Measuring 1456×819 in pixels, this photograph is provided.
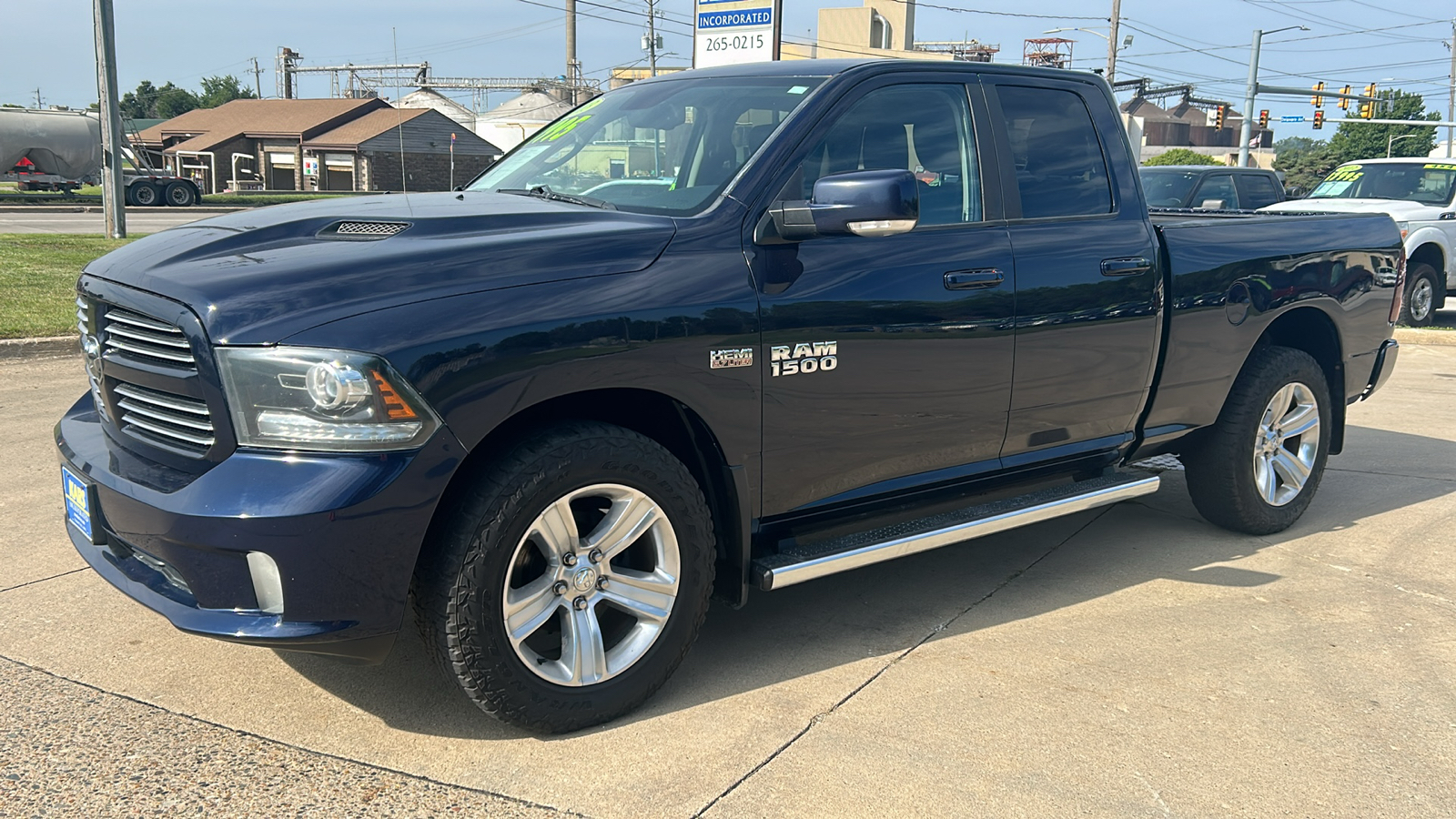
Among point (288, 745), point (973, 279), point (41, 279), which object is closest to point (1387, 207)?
point (973, 279)

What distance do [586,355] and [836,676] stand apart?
143cm

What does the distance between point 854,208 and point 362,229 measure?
143cm

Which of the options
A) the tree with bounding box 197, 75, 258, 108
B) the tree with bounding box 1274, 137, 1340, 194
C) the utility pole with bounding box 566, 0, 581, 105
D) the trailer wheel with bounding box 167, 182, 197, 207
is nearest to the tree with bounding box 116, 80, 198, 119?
the tree with bounding box 197, 75, 258, 108

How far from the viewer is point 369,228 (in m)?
3.43

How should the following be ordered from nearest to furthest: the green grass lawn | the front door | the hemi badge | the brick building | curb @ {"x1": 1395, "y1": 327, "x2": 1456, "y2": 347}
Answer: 1. the hemi badge
2. the front door
3. the green grass lawn
4. curb @ {"x1": 1395, "y1": 327, "x2": 1456, "y2": 347}
5. the brick building

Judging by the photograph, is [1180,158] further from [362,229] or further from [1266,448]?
[362,229]

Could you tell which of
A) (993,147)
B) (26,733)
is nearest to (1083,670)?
(993,147)

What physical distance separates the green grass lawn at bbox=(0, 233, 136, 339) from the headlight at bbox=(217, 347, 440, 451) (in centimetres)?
755

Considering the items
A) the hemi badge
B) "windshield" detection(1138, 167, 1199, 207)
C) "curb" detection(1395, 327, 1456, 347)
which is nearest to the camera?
the hemi badge

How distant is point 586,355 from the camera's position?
318 centimetres

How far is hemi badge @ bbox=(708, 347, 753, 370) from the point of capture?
3441 mm

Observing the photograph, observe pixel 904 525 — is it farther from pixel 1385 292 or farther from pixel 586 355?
pixel 1385 292

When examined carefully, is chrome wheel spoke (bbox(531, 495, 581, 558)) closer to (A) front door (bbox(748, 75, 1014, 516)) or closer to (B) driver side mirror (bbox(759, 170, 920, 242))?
(A) front door (bbox(748, 75, 1014, 516))

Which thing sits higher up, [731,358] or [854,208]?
[854,208]
